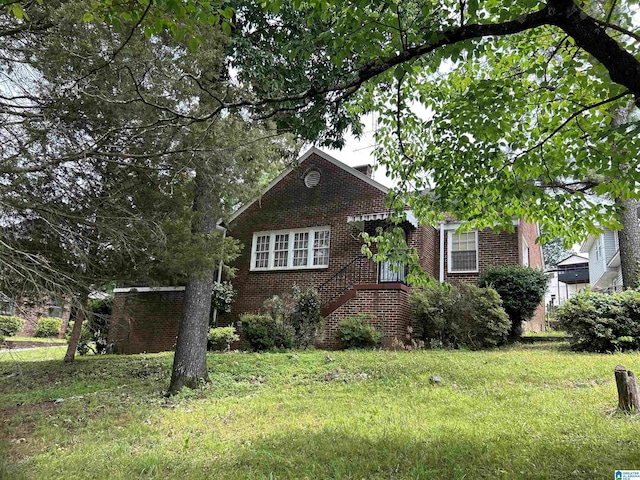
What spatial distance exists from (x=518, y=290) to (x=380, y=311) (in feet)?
13.6

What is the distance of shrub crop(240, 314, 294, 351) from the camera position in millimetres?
12633

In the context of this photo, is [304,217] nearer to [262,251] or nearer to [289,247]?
[289,247]

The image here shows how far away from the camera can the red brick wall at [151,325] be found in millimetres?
16547

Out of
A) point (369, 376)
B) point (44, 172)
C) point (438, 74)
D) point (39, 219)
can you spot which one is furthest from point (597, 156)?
point (39, 219)

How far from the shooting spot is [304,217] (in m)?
16.2

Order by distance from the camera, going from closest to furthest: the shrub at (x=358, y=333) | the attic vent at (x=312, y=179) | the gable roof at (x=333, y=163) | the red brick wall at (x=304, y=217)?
the shrub at (x=358, y=333), the red brick wall at (x=304, y=217), the gable roof at (x=333, y=163), the attic vent at (x=312, y=179)

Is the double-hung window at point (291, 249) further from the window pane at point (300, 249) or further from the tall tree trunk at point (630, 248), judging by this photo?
the tall tree trunk at point (630, 248)

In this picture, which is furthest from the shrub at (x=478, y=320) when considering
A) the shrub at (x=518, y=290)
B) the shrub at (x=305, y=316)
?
the shrub at (x=305, y=316)

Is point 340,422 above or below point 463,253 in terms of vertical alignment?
below

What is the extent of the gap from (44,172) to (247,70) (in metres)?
3.86

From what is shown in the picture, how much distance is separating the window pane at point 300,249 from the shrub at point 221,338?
344cm

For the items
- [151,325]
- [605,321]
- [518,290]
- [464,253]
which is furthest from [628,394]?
[151,325]

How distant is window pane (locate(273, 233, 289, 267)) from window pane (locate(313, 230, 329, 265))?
115 cm

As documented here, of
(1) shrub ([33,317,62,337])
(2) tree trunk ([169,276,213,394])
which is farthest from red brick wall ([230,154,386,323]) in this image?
(1) shrub ([33,317,62,337])
